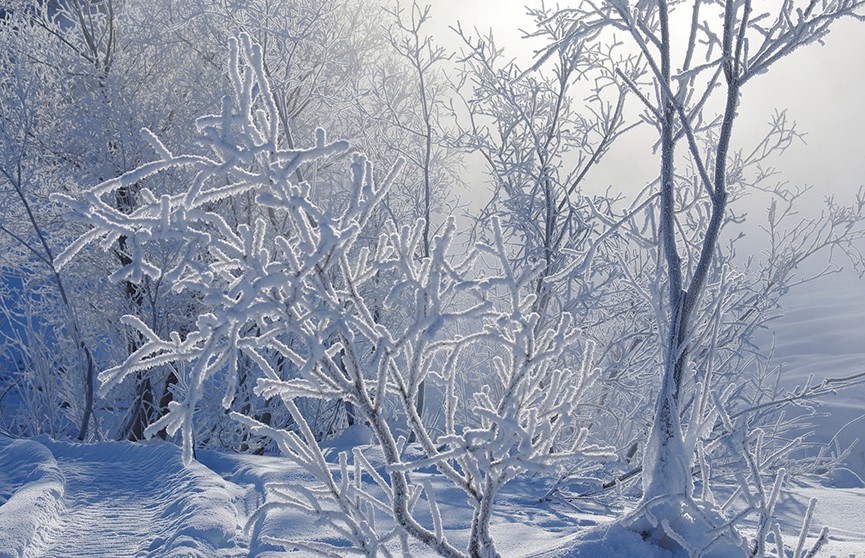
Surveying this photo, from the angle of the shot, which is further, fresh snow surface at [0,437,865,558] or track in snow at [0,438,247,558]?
track in snow at [0,438,247,558]

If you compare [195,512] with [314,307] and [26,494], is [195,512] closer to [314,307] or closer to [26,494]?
[26,494]

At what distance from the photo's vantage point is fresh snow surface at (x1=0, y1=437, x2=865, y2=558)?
2889mm

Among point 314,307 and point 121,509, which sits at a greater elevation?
point 314,307

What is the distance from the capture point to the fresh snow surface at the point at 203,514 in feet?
9.48

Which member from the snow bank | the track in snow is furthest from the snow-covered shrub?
the snow bank

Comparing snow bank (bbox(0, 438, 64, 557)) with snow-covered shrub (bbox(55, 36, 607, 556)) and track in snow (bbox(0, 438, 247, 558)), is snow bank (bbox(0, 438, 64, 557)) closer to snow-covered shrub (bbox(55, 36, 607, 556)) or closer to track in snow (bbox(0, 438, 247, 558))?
track in snow (bbox(0, 438, 247, 558))

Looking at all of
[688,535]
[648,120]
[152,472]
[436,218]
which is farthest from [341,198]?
[688,535]

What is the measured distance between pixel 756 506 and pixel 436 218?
1018cm

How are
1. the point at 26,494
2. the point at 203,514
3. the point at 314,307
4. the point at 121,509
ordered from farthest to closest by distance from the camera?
the point at 121,509 → the point at 26,494 → the point at 203,514 → the point at 314,307

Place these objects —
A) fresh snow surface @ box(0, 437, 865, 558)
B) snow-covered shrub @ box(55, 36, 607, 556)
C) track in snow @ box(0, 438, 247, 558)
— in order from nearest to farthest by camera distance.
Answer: snow-covered shrub @ box(55, 36, 607, 556) < fresh snow surface @ box(0, 437, 865, 558) < track in snow @ box(0, 438, 247, 558)

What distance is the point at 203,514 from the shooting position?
10.9 ft

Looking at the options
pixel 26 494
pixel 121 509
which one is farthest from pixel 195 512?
pixel 26 494

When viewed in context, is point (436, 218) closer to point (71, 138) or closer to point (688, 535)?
point (71, 138)

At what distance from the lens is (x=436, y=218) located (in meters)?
12.0
